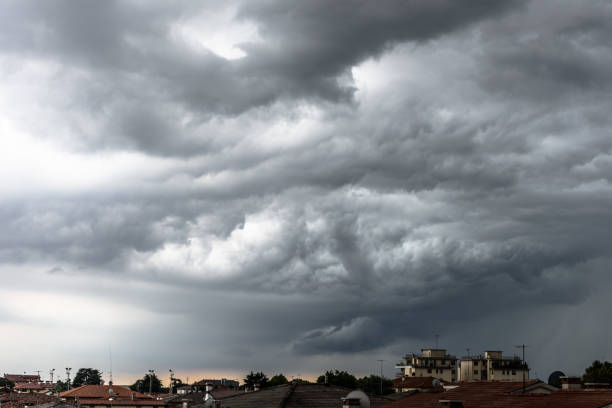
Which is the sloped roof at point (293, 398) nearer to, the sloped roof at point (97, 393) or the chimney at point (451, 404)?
the chimney at point (451, 404)

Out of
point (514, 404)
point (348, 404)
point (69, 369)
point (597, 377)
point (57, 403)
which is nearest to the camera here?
point (348, 404)

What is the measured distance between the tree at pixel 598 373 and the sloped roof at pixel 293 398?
260ft

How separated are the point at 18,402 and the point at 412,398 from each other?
10647 centimetres

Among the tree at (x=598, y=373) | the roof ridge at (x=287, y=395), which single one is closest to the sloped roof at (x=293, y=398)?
the roof ridge at (x=287, y=395)

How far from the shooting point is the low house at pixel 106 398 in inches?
6166

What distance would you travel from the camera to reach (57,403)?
121 meters

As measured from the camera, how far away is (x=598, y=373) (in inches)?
5709

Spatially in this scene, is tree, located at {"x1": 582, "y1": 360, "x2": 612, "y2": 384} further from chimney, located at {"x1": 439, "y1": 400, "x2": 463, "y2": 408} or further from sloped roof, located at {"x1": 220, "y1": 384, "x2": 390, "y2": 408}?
chimney, located at {"x1": 439, "y1": 400, "x2": 463, "y2": 408}

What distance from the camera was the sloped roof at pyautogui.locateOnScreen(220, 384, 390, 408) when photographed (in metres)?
68.2

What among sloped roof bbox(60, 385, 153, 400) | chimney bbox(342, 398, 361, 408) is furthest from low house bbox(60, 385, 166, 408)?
chimney bbox(342, 398, 361, 408)

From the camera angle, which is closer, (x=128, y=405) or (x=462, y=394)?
(x=462, y=394)

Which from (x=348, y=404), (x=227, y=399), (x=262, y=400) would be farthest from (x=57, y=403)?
(x=348, y=404)

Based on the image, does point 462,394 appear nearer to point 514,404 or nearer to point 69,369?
point 514,404

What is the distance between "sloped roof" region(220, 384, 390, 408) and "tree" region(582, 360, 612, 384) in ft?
260
